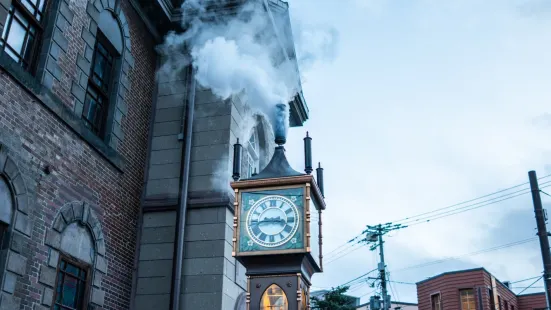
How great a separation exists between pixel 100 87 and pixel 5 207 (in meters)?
3.75

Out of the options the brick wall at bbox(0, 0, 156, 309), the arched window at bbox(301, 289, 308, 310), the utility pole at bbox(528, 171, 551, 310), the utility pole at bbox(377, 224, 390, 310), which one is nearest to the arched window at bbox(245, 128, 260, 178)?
the brick wall at bbox(0, 0, 156, 309)

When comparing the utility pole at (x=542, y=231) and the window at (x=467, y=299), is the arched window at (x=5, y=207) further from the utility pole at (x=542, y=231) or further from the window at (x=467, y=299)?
the window at (x=467, y=299)

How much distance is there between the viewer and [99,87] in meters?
11.2

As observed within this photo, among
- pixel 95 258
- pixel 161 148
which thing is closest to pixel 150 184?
pixel 161 148

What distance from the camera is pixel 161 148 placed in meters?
12.5

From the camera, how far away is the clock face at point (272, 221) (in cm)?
805

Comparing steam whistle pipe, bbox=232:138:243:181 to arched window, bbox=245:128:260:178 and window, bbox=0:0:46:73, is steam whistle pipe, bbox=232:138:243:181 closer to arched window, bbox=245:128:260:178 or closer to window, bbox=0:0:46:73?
window, bbox=0:0:46:73

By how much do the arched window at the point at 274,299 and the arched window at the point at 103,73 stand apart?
4916 mm

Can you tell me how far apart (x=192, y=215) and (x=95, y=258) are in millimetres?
2218

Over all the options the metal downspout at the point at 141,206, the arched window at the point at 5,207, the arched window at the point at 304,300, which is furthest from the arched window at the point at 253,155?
the arched window at the point at 5,207

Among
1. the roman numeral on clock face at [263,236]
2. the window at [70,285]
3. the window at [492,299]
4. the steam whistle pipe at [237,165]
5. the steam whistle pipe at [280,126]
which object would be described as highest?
the window at [492,299]

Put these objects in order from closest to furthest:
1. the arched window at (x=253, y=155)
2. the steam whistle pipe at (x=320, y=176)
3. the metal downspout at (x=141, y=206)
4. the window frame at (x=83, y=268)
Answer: the window frame at (x=83, y=268)
the steam whistle pipe at (x=320, y=176)
the metal downspout at (x=141, y=206)
the arched window at (x=253, y=155)

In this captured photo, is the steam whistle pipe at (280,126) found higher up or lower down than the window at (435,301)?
lower down

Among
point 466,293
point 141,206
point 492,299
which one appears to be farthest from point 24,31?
point 492,299
